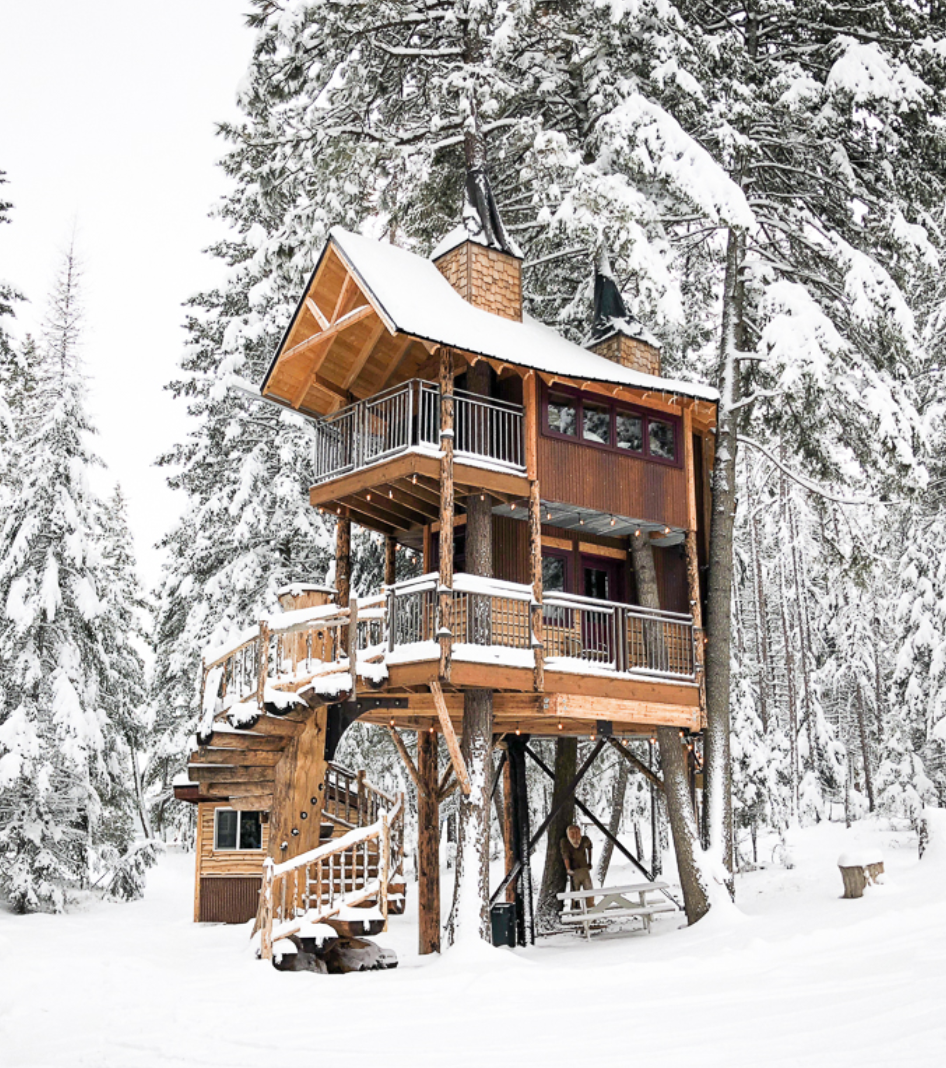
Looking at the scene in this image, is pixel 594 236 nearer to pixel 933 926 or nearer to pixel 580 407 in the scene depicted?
pixel 580 407

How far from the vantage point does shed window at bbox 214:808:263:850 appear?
89.5 ft

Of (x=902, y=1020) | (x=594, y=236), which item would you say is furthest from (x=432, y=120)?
(x=902, y=1020)

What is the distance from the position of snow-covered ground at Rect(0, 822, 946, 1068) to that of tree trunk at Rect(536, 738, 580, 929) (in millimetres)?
4531

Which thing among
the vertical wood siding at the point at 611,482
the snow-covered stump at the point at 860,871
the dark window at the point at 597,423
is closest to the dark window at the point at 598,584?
the vertical wood siding at the point at 611,482

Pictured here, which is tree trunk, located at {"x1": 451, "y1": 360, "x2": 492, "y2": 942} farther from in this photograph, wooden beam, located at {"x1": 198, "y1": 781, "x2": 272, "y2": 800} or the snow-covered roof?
wooden beam, located at {"x1": 198, "y1": 781, "x2": 272, "y2": 800}

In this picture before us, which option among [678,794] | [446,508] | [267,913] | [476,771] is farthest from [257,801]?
[678,794]

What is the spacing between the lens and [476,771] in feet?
53.1

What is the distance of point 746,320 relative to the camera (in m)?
21.8

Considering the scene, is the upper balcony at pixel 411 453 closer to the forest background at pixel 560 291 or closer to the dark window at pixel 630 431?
the dark window at pixel 630 431

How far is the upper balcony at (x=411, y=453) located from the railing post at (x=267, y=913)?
595 cm

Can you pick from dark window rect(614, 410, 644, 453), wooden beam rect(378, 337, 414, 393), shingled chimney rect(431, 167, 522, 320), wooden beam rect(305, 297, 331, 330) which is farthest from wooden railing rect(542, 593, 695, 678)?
wooden beam rect(305, 297, 331, 330)

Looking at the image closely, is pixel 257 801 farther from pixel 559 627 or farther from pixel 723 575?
pixel 723 575

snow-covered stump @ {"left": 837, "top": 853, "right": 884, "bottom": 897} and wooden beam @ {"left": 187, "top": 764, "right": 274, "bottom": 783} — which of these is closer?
snow-covered stump @ {"left": 837, "top": 853, "right": 884, "bottom": 897}

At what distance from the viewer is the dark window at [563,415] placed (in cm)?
1858
